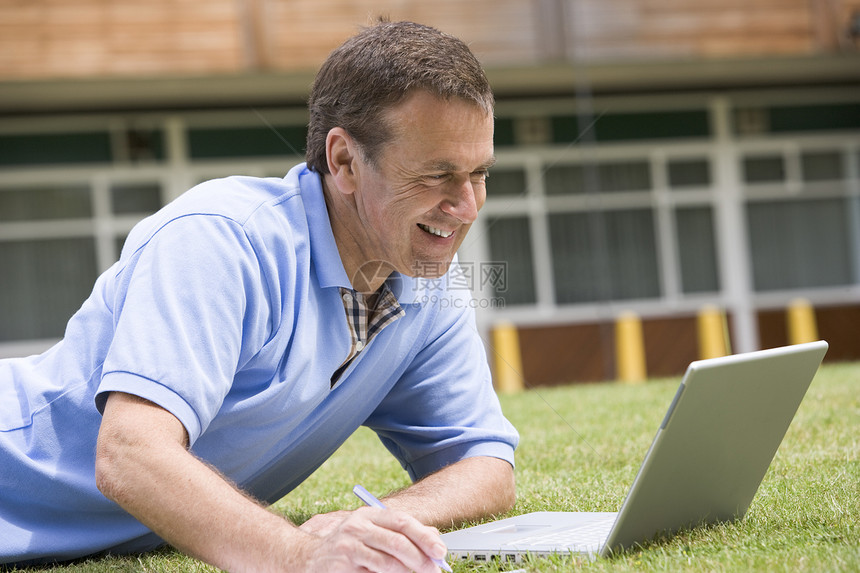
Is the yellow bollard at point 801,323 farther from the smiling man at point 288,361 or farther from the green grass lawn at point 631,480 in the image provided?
the smiling man at point 288,361

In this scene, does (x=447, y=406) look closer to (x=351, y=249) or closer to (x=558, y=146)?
(x=351, y=249)

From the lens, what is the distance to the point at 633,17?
12.1 meters

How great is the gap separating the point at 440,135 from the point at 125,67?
9702 mm

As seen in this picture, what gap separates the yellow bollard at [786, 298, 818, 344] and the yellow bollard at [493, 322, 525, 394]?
12.6 ft

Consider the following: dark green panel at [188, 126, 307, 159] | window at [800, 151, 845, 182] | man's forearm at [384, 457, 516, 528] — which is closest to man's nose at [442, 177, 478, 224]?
man's forearm at [384, 457, 516, 528]

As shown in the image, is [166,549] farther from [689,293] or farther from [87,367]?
[689,293]

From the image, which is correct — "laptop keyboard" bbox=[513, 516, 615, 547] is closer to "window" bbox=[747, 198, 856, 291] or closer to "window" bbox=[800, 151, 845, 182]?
"window" bbox=[747, 198, 856, 291]

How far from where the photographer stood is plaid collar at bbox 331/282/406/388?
2.28 meters

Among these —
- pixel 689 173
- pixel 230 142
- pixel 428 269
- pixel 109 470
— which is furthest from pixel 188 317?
pixel 689 173

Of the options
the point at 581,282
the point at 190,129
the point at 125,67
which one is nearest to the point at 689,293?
the point at 581,282

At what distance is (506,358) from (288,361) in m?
9.82

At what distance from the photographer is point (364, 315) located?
2.31 meters

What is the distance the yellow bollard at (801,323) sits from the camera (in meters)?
13.5

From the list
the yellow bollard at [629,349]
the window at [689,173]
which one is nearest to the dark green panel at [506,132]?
the window at [689,173]
